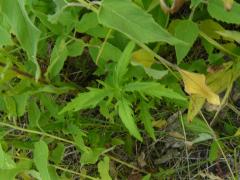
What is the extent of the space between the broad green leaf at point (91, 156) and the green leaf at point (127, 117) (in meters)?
0.23

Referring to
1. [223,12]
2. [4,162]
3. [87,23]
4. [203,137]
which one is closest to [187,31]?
[223,12]

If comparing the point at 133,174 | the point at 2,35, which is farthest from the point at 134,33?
the point at 133,174

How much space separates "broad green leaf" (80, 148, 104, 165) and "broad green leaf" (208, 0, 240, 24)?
1.46ft

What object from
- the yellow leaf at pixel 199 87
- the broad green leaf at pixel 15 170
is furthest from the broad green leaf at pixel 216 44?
the broad green leaf at pixel 15 170

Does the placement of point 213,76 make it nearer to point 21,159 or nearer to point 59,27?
point 59,27

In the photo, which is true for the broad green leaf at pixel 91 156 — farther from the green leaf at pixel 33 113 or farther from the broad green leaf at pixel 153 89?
the broad green leaf at pixel 153 89

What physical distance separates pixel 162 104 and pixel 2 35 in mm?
655

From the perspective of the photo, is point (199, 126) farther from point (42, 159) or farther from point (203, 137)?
point (42, 159)

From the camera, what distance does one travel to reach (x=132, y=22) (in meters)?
0.76

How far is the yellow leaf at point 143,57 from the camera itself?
3.49 feet

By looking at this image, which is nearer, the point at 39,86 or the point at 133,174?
the point at 39,86

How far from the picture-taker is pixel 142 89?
3.21 feet

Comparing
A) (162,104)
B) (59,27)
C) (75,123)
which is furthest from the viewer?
(162,104)

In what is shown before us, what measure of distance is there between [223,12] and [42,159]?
1.59ft
